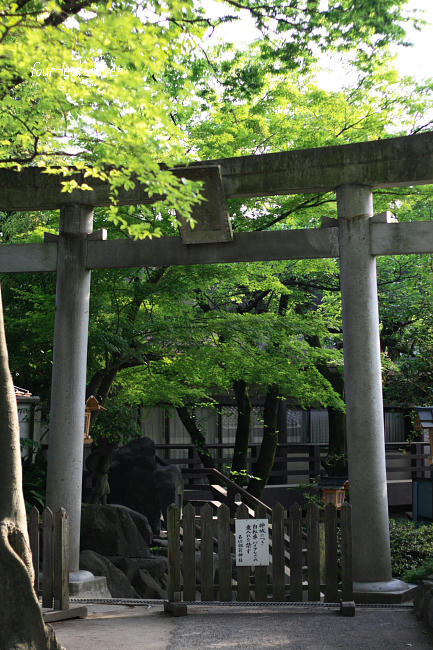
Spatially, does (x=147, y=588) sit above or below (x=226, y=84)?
below

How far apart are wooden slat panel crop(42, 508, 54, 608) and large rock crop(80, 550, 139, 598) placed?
3613 mm

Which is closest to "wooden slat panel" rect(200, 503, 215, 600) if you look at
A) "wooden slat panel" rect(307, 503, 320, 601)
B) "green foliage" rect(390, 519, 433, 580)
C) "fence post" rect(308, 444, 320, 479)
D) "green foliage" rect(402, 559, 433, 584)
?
"wooden slat panel" rect(307, 503, 320, 601)

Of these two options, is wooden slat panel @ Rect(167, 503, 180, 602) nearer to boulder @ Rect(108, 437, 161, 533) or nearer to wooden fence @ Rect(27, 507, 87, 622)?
wooden fence @ Rect(27, 507, 87, 622)

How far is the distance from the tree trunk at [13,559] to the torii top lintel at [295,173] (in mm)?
4176

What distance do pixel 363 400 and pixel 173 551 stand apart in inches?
112

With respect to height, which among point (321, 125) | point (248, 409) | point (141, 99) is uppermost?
point (321, 125)

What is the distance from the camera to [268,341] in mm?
12641

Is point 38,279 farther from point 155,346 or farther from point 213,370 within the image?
point 213,370

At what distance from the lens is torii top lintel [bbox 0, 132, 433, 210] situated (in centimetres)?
888

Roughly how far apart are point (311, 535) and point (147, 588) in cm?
518

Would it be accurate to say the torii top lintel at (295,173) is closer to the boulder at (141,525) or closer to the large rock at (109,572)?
the large rock at (109,572)

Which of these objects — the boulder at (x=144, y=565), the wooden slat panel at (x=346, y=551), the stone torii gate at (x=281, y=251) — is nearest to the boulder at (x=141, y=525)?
the boulder at (x=144, y=565)

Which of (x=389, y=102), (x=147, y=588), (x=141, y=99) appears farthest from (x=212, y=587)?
(x=389, y=102)

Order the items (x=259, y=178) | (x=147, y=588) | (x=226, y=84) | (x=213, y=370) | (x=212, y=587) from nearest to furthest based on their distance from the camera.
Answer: (x=212, y=587) → (x=259, y=178) → (x=226, y=84) → (x=147, y=588) → (x=213, y=370)
